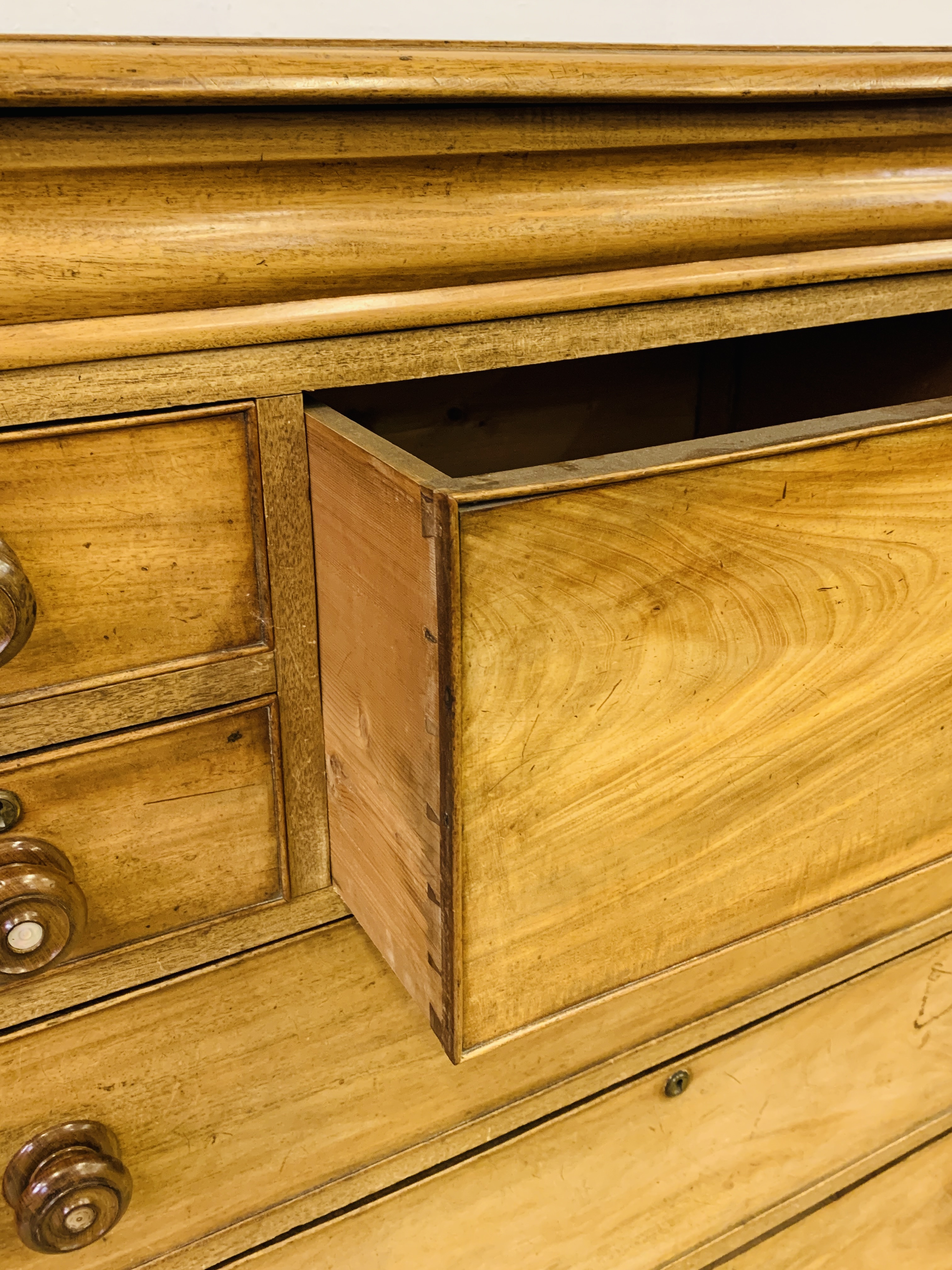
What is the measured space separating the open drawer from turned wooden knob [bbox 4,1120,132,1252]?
7.1 inches

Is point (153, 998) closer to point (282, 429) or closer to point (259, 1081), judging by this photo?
point (259, 1081)

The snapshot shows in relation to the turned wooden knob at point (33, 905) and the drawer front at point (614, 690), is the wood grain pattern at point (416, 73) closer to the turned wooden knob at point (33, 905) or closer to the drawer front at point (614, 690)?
the drawer front at point (614, 690)

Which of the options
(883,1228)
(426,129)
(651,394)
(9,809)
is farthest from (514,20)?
(883,1228)

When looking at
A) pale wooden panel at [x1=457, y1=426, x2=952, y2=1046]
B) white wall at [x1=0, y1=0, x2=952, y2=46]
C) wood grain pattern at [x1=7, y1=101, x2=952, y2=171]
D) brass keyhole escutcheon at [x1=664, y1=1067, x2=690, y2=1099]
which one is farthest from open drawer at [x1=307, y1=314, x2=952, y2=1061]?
white wall at [x1=0, y1=0, x2=952, y2=46]

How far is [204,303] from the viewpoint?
1.47ft

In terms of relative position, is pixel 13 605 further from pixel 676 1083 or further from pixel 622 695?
pixel 676 1083

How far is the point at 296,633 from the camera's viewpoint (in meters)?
0.52

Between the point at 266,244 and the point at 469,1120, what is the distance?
0.53 metres

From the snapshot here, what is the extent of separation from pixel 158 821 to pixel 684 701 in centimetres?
25

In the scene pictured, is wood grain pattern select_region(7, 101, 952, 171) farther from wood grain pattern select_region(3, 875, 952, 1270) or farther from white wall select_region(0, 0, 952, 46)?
wood grain pattern select_region(3, 875, 952, 1270)

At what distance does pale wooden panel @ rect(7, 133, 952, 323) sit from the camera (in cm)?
42

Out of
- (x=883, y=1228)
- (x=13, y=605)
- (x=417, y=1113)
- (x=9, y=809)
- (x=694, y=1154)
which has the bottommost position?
(x=883, y=1228)

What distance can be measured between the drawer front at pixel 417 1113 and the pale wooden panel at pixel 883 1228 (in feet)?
0.16

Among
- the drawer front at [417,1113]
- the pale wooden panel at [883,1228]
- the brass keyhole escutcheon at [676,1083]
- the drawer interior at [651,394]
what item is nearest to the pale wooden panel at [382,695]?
the drawer front at [417,1113]
